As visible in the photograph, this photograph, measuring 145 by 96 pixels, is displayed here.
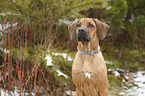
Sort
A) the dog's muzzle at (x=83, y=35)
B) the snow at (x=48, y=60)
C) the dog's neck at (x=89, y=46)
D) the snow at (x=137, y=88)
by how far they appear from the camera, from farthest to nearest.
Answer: the snow at (x=137, y=88)
the snow at (x=48, y=60)
the dog's neck at (x=89, y=46)
the dog's muzzle at (x=83, y=35)

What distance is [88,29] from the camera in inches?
93.7

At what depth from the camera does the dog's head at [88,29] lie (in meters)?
2.31

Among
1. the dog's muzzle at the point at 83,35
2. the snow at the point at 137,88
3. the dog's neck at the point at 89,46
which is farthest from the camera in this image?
the snow at the point at 137,88

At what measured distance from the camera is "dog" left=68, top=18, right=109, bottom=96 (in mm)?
2330

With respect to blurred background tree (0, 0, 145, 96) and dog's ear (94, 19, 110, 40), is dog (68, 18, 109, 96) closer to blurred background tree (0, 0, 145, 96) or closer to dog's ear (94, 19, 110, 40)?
dog's ear (94, 19, 110, 40)

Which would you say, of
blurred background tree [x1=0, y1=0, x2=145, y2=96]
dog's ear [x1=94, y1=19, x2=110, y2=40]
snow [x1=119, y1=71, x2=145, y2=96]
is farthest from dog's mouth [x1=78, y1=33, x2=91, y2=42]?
snow [x1=119, y1=71, x2=145, y2=96]

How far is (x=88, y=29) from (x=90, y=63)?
1.37 feet

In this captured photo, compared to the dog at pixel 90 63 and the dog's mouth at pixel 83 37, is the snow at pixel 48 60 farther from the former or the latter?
the dog's mouth at pixel 83 37

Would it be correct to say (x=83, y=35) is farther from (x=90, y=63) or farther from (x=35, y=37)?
(x=35, y=37)

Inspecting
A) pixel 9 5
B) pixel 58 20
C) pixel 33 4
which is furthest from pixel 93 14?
pixel 9 5

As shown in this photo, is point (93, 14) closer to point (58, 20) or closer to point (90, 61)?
point (58, 20)

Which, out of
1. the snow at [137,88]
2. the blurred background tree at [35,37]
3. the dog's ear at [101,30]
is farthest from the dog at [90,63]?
the snow at [137,88]

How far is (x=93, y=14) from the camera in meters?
4.45

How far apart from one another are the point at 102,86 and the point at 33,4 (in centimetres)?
165
